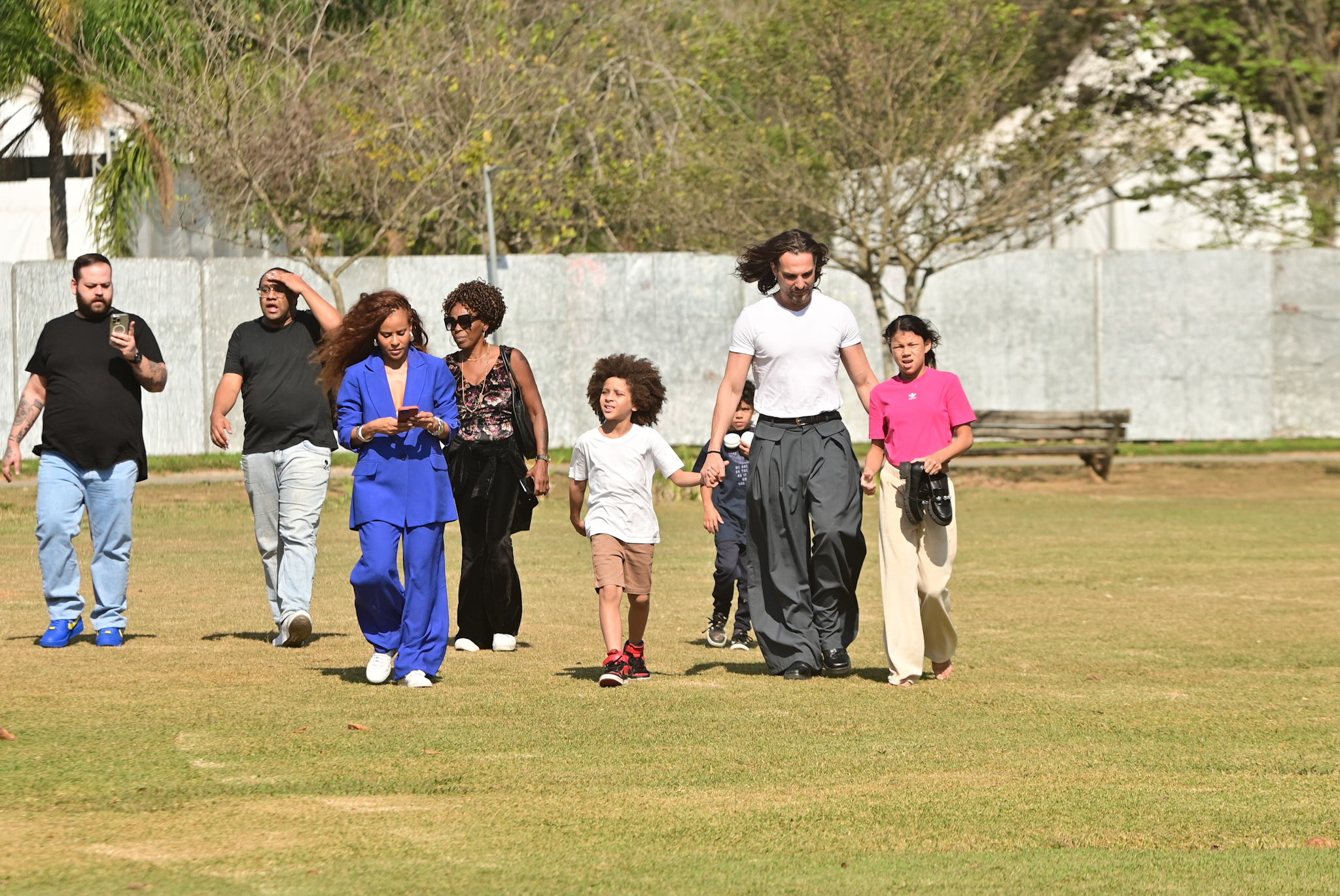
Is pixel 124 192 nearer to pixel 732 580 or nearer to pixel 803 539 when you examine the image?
pixel 732 580

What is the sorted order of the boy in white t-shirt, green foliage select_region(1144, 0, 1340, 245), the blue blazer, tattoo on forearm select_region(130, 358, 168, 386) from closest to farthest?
the blue blazer
the boy in white t-shirt
tattoo on forearm select_region(130, 358, 168, 386)
green foliage select_region(1144, 0, 1340, 245)

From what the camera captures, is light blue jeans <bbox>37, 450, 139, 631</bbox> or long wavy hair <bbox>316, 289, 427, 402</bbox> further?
light blue jeans <bbox>37, 450, 139, 631</bbox>

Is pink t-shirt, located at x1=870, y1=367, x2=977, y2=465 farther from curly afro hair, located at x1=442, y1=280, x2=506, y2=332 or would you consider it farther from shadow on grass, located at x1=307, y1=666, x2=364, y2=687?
shadow on grass, located at x1=307, y1=666, x2=364, y2=687

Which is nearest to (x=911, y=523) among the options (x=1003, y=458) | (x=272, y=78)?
(x=1003, y=458)

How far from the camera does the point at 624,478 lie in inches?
333

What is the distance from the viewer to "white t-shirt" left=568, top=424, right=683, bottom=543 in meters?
8.45

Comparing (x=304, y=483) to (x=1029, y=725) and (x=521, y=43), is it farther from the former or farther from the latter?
(x=521, y=43)

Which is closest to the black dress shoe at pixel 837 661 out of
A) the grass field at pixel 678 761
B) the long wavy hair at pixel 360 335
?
the grass field at pixel 678 761

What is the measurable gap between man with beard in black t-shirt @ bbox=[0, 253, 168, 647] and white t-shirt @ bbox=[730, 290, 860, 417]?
3.26 m

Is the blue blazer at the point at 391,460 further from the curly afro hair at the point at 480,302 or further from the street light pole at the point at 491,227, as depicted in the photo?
the street light pole at the point at 491,227

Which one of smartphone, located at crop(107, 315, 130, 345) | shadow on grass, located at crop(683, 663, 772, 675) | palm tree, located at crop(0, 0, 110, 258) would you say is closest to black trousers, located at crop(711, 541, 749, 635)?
shadow on grass, located at crop(683, 663, 772, 675)

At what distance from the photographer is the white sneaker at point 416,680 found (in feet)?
27.0

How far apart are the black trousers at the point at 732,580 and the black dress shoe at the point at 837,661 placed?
145 cm

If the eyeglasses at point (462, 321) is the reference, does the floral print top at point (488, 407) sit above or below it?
below
